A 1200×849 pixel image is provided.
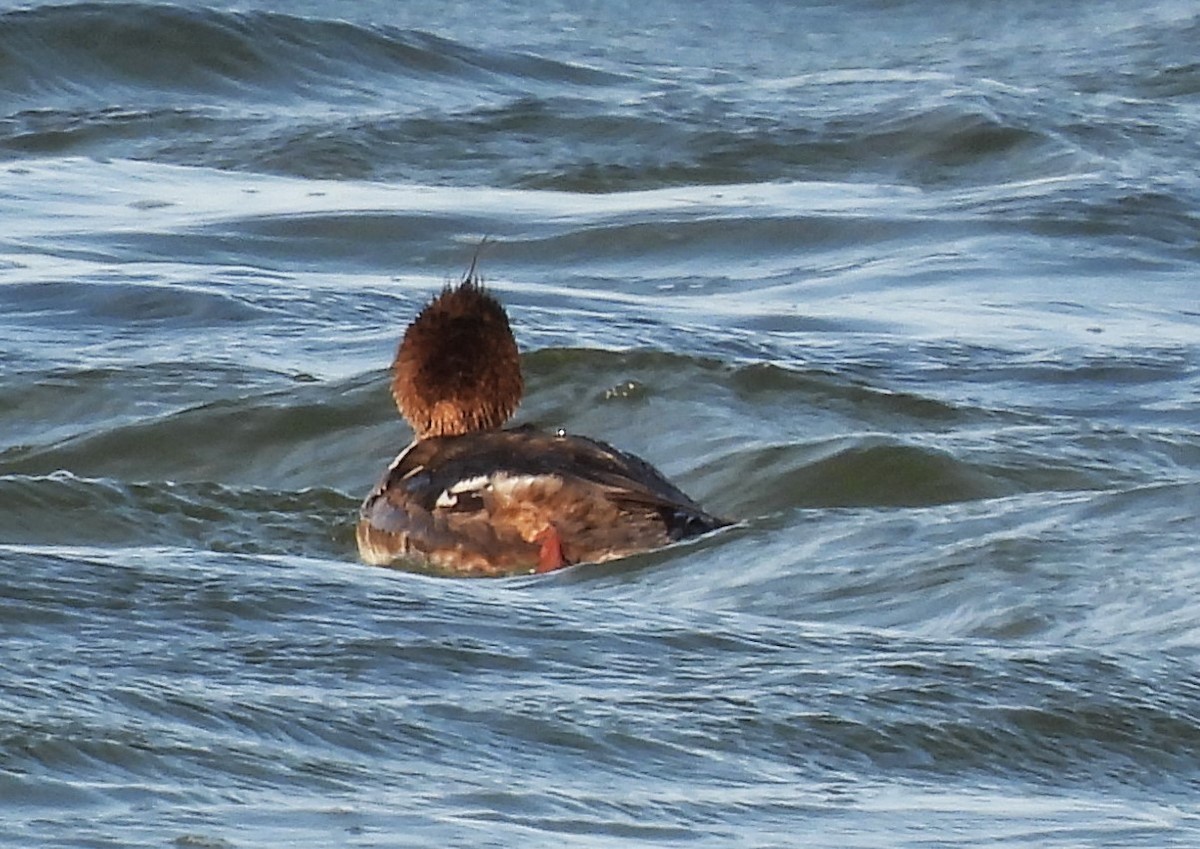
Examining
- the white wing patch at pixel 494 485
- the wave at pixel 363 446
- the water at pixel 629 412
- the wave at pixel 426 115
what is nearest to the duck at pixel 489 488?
the white wing patch at pixel 494 485

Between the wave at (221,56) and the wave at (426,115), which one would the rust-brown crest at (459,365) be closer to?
the wave at (426,115)

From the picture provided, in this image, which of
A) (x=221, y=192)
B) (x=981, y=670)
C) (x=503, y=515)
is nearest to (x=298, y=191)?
(x=221, y=192)

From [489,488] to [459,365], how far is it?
0.92 m

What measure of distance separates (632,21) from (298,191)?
18.9 feet

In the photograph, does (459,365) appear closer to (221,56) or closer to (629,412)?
(629,412)

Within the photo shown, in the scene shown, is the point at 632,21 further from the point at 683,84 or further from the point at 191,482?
the point at 191,482

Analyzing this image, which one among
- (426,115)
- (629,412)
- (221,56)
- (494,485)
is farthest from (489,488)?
(221,56)

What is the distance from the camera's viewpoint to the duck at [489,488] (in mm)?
9305

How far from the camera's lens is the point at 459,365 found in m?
10.5

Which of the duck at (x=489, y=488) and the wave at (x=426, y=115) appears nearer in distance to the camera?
the duck at (x=489, y=488)

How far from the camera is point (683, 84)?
19875mm

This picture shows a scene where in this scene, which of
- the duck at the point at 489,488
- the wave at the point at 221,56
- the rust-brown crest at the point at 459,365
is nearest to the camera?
the duck at the point at 489,488

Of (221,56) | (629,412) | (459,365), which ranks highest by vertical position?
(221,56)

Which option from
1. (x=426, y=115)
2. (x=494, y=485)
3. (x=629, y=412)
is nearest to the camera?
(x=494, y=485)
